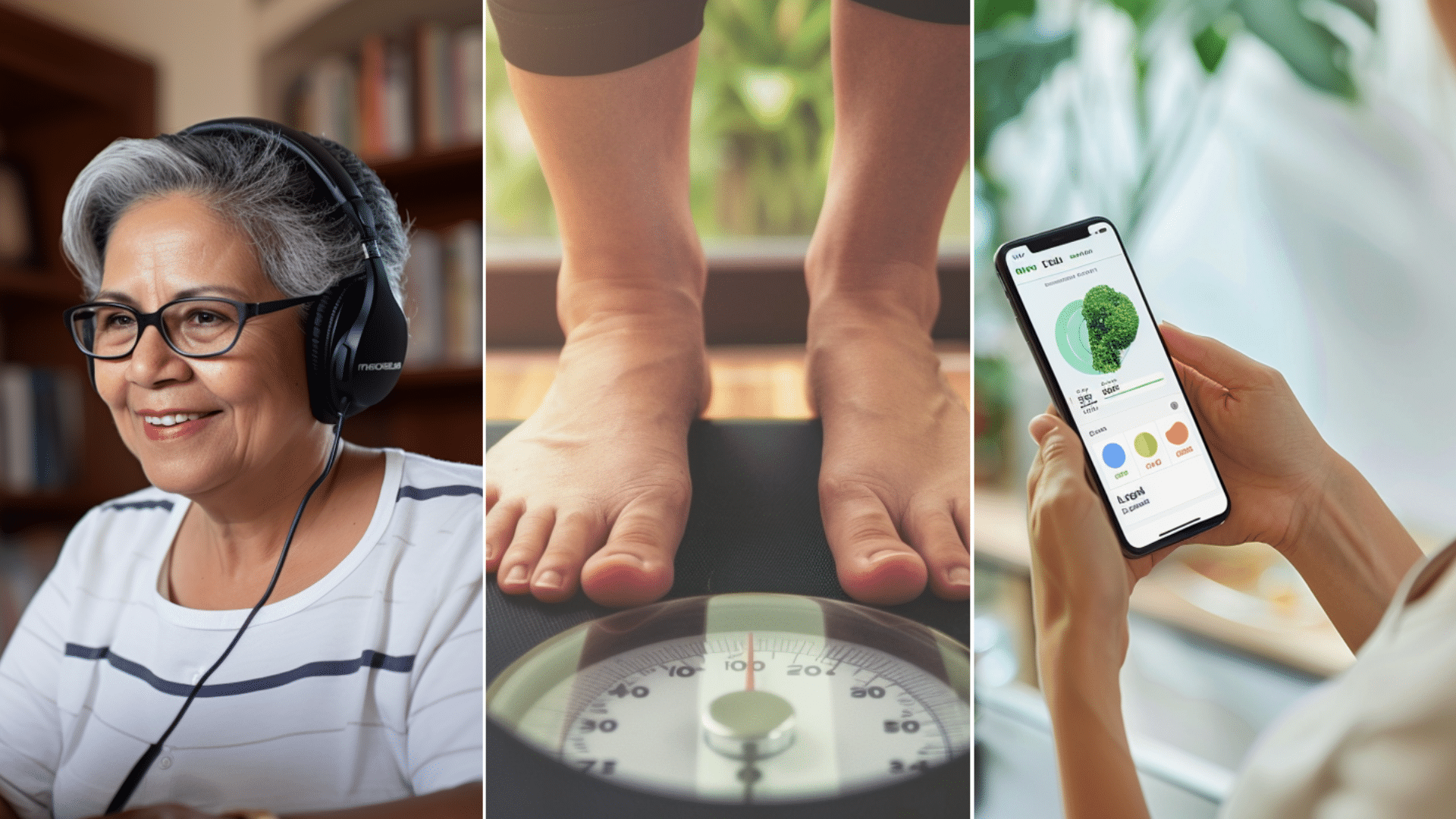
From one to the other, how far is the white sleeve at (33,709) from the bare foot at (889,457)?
0.58 m

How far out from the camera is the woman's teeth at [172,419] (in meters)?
0.51

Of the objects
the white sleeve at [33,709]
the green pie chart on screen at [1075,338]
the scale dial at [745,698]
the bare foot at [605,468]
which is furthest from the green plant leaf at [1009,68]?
the white sleeve at [33,709]

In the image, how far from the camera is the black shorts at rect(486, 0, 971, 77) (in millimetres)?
542

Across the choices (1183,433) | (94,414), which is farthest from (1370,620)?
(94,414)

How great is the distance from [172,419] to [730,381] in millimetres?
355

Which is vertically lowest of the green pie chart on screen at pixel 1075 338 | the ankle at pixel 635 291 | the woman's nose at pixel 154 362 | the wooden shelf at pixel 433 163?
the woman's nose at pixel 154 362

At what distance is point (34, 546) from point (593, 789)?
2.15 ft

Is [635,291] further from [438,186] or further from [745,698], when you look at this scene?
[438,186]

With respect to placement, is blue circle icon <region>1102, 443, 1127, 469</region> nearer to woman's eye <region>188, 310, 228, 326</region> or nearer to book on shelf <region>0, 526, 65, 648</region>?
woman's eye <region>188, 310, 228, 326</region>

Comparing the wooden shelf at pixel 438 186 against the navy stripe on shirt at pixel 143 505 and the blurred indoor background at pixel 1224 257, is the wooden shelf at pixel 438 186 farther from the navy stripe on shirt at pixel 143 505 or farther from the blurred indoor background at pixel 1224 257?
the blurred indoor background at pixel 1224 257

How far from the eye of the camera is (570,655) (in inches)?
20.7

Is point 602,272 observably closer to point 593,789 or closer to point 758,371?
point 758,371

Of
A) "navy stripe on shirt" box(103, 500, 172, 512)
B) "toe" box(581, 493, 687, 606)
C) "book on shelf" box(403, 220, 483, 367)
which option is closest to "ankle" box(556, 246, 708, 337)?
"toe" box(581, 493, 687, 606)

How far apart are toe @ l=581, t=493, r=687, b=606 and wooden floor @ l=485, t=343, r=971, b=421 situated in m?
0.07
